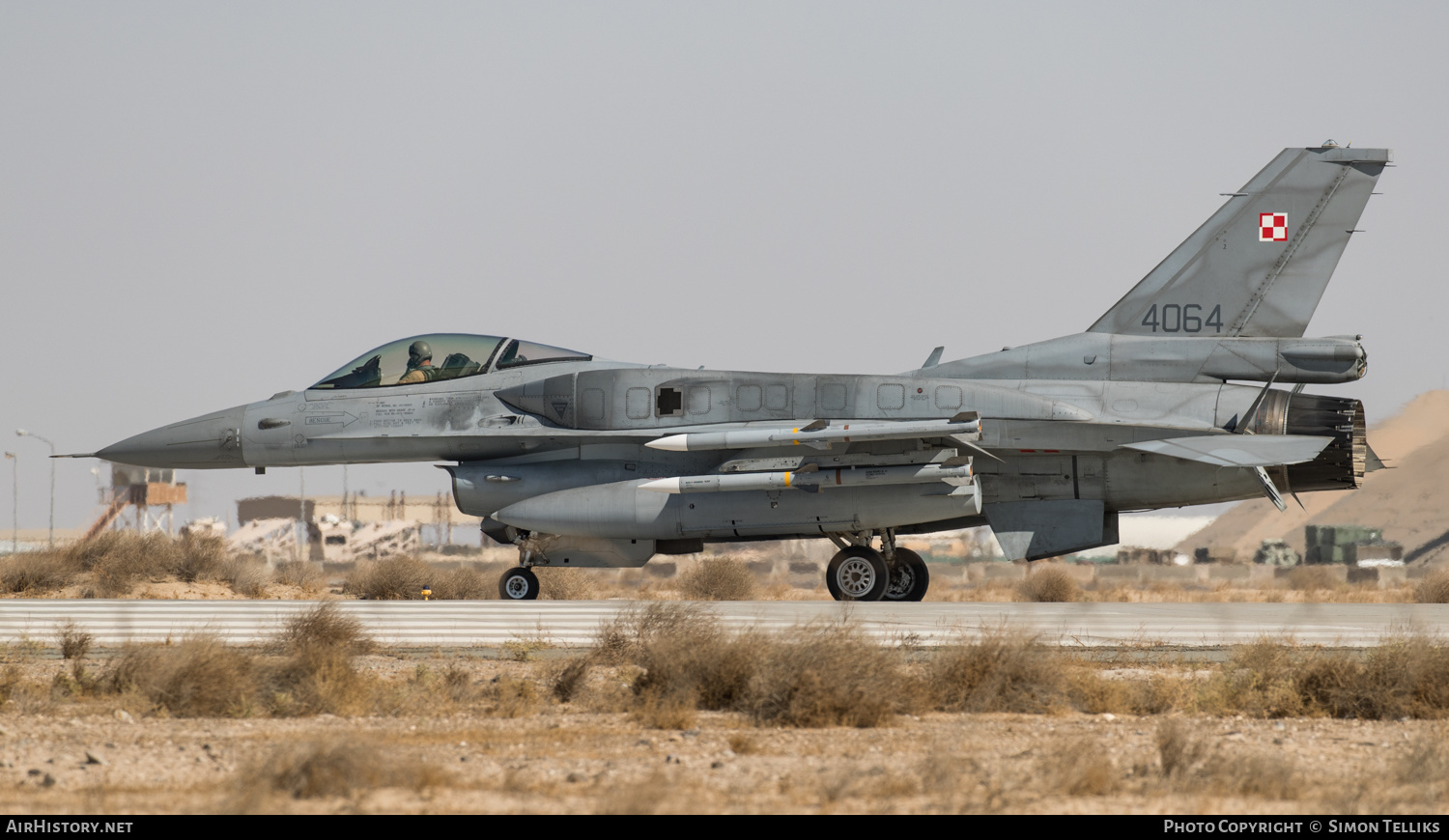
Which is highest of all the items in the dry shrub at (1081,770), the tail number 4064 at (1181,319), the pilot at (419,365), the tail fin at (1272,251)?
the tail fin at (1272,251)

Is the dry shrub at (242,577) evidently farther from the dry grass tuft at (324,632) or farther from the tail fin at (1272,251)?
the tail fin at (1272,251)

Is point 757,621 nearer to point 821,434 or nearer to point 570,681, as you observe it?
point 570,681

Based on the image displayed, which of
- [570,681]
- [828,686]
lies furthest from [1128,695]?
[570,681]

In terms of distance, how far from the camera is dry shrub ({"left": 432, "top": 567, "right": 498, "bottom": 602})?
2244 cm

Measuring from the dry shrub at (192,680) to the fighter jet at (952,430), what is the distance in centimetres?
809

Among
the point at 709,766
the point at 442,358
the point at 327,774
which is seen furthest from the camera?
the point at 442,358

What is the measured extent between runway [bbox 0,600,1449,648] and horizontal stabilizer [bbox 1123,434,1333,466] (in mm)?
1836

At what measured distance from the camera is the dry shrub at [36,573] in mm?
21453

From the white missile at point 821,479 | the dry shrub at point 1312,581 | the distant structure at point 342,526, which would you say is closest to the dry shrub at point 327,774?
the white missile at point 821,479

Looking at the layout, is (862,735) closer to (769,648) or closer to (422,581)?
(769,648)

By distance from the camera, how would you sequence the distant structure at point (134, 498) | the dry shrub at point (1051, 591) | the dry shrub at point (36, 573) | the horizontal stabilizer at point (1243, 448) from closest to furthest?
1. the horizontal stabilizer at point (1243, 448)
2. the dry shrub at point (36, 573)
3. the dry shrub at point (1051, 591)
4. the distant structure at point (134, 498)

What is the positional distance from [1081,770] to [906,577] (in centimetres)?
1206

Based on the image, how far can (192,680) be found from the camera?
29.5 feet

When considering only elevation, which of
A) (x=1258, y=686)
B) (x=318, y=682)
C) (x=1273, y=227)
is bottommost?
(x=1258, y=686)
